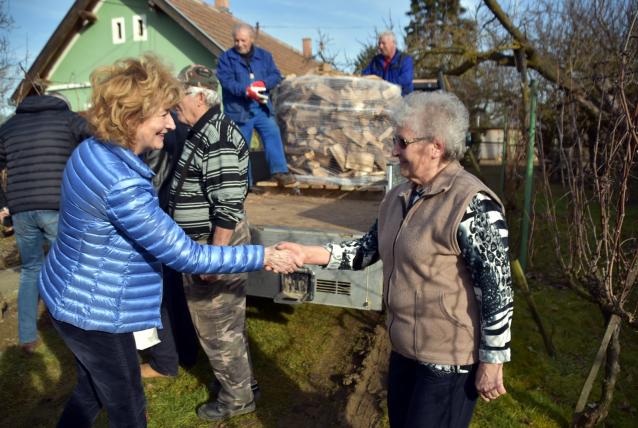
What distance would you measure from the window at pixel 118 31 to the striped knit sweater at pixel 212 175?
16.7 metres

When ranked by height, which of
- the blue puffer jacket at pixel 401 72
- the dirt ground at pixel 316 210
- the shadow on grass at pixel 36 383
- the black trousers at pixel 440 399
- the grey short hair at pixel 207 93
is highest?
the blue puffer jacket at pixel 401 72

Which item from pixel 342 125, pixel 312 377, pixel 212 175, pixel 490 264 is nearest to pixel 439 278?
pixel 490 264

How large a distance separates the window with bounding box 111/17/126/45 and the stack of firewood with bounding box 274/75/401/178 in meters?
14.1

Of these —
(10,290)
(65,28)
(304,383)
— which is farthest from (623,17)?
(65,28)

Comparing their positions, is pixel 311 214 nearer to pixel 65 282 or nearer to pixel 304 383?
pixel 304 383

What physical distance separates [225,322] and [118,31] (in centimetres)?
1720

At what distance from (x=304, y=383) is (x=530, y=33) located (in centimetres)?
787

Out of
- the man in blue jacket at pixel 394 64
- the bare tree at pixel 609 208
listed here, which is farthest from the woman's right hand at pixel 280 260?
the man in blue jacket at pixel 394 64

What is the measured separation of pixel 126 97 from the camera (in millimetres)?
1828

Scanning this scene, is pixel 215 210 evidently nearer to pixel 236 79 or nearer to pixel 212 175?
pixel 212 175

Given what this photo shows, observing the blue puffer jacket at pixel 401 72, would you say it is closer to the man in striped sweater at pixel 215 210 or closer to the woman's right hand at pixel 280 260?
the man in striped sweater at pixel 215 210

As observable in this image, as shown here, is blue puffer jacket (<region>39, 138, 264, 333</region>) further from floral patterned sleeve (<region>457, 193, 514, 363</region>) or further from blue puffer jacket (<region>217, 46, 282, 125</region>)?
blue puffer jacket (<region>217, 46, 282, 125</region>)

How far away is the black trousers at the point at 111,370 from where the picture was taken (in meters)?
1.93

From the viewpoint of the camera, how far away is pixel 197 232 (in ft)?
8.67
